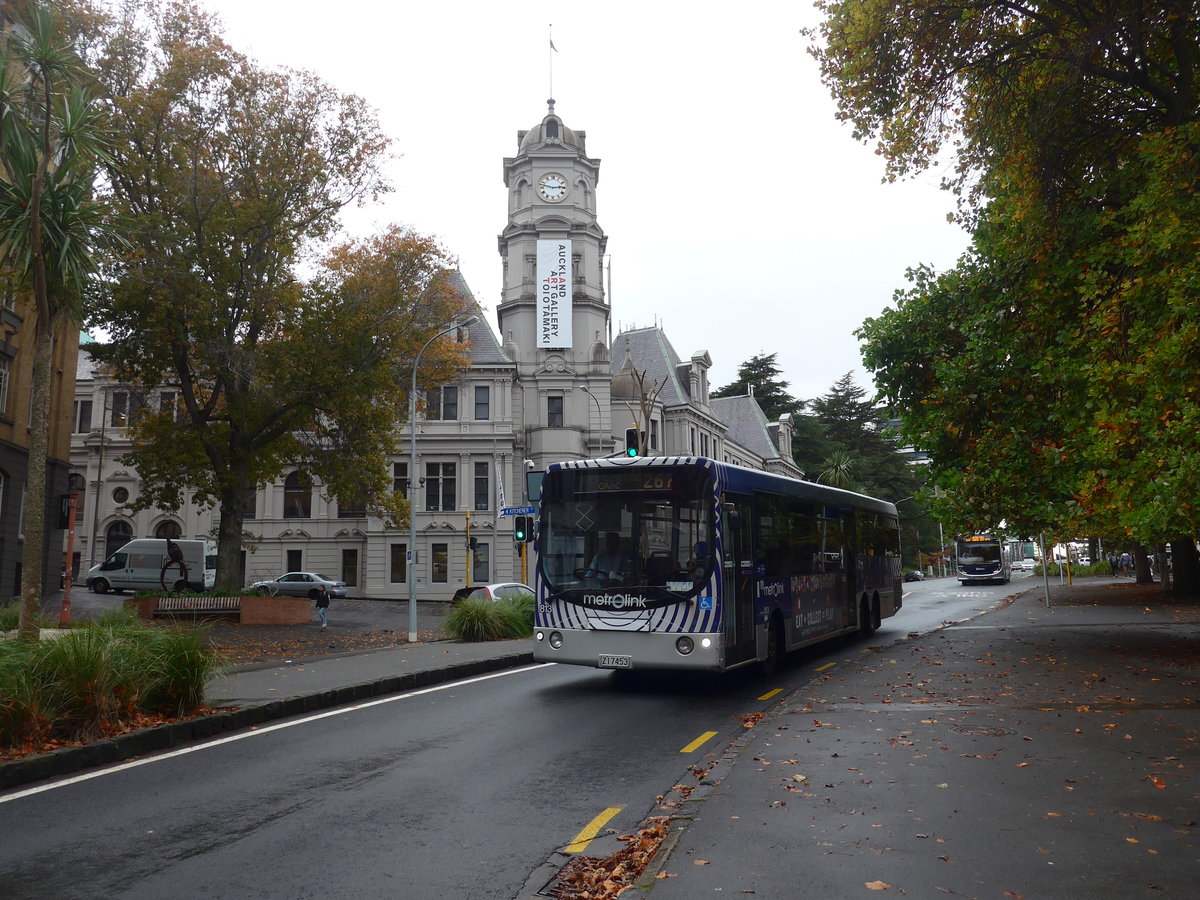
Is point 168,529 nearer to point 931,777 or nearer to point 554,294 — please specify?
point 554,294

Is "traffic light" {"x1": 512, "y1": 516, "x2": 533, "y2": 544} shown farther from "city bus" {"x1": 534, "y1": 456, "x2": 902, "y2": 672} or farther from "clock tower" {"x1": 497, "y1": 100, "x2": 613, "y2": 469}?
"clock tower" {"x1": 497, "y1": 100, "x2": 613, "y2": 469}

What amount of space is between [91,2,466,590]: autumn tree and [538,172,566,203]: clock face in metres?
25.2

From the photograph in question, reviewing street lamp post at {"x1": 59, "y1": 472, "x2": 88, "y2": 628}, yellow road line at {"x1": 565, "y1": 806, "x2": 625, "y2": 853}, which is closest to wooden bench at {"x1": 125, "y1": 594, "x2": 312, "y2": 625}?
street lamp post at {"x1": 59, "y1": 472, "x2": 88, "y2": 628}

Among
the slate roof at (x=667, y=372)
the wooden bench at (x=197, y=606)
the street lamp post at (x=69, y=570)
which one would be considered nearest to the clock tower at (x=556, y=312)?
the slate roof at (x=667, y=372)

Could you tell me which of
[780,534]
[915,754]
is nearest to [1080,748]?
[915,754]

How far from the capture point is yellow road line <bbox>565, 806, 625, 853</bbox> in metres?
6.05

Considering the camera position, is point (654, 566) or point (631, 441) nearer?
point (654, 566)

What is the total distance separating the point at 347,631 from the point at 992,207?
20638 millimetres

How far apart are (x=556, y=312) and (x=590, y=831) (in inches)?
1825

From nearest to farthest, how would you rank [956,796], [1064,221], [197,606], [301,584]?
[956,796] < [1064,221] < [197,606] < [301,584]

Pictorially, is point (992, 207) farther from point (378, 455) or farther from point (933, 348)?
point (378, 455)

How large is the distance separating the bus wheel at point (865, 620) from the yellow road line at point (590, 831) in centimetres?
1458

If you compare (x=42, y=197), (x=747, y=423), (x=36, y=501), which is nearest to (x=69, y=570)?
(x=36, y=501)

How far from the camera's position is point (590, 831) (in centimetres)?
645
